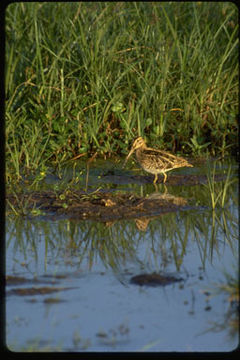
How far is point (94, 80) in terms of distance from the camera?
35.8ft

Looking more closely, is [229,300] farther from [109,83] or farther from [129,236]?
[109,83]

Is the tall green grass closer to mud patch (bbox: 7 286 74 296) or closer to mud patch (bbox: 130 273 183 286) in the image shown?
mud patch (bbox: 130 273 183 286)

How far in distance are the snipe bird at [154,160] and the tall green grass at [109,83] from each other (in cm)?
52

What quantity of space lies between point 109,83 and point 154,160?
5.95 ft

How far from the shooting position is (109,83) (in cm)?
1109

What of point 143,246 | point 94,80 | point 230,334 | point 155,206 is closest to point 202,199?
point 155,206

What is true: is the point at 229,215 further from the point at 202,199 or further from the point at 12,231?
the point at 12,231

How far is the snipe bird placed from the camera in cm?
974

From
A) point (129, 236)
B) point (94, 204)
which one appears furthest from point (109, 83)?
point (129, 236)

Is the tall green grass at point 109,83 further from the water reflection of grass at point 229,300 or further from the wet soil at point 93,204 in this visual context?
the water reflection of grass at point 229,300

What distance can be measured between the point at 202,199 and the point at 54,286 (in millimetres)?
3375

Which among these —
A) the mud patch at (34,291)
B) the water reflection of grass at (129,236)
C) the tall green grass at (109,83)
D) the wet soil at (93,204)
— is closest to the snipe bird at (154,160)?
the tall green grass at (109,83)

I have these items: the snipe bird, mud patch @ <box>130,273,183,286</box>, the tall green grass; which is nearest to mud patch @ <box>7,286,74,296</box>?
mud patch @ <box>130,273,183,286</box>

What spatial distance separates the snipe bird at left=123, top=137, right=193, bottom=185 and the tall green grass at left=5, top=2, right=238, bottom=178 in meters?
0.52
